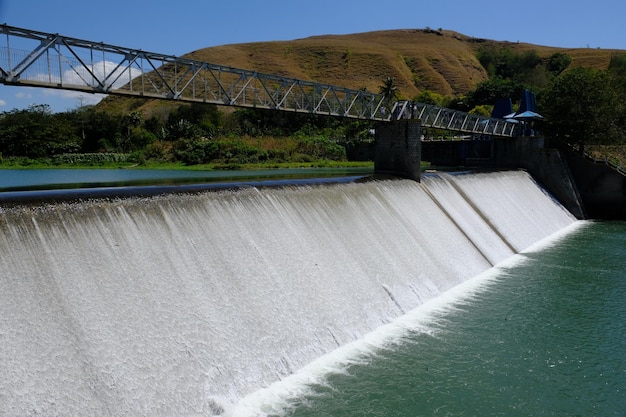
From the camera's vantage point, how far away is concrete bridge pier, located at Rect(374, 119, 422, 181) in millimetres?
24981

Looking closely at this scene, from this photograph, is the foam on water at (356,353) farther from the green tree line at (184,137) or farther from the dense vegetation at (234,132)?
the green tree line at (184,137)

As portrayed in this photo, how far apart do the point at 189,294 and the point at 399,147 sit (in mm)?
18341

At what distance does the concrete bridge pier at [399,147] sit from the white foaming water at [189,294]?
8863mm

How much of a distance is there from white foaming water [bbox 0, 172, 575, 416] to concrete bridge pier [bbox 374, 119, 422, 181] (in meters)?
8.86

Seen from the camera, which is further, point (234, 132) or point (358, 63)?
point (358, 63)

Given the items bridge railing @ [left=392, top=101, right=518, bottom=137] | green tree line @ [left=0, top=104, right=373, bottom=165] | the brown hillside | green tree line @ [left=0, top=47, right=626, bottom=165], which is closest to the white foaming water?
bridge railing @ [left=392, top=101, right=518, bottom=137]

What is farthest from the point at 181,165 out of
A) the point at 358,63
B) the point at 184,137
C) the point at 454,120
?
the point at 358,63

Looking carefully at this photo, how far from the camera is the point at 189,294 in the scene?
9.66 m

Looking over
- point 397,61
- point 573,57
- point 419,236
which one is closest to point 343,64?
point 397,61

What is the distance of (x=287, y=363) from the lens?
10008 mm

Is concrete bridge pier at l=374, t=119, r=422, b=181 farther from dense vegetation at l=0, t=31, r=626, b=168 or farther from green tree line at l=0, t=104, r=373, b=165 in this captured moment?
Result: green tree line at l=0, t=104, r=373, b=165

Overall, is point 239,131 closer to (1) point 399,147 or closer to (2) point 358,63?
(1) point 399,147

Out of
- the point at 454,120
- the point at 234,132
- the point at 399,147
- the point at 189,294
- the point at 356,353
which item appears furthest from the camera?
the point at 234,132

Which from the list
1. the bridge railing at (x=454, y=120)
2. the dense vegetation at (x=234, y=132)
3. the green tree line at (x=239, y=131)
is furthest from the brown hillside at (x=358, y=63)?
the bridge railing at (x=454, y=120)
